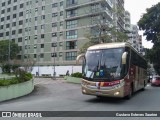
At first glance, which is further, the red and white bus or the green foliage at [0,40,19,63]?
the green foliage at [0,40,19,63]

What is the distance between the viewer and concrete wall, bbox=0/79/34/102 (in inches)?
583

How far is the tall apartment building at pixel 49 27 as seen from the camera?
184 ft

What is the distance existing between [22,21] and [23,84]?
55.4 metres

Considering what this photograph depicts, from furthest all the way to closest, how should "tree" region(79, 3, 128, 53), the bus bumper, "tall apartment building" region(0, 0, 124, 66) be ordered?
"tall apartment building" region(0, 0, 124, 66)
"tree" region(79, 3, 128, 53)
the bus bumper

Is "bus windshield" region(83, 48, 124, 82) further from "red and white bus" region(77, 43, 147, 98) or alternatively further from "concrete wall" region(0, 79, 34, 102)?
"concrete wall" region(0, 79, 34, 102)

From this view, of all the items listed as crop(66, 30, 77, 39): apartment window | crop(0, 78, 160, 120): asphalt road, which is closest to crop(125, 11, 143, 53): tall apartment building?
crop(66, 30, 77, 39): apartment window

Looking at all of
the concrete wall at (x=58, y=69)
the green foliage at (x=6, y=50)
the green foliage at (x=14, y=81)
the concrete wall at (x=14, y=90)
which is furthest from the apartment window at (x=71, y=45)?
the concrete wall at (x=14, y=90)

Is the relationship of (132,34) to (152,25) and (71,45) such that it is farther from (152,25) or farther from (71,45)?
(152,25)

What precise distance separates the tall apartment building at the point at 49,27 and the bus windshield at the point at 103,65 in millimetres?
36690

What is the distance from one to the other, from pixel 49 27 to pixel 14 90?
156 ft

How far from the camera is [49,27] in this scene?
6253 centimetres

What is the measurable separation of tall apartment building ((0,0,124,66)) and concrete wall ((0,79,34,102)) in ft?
111

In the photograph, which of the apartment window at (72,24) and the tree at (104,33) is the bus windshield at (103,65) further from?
the apartment window at (72,24)

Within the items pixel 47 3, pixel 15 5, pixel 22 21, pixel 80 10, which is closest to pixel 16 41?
pixel 22 21
